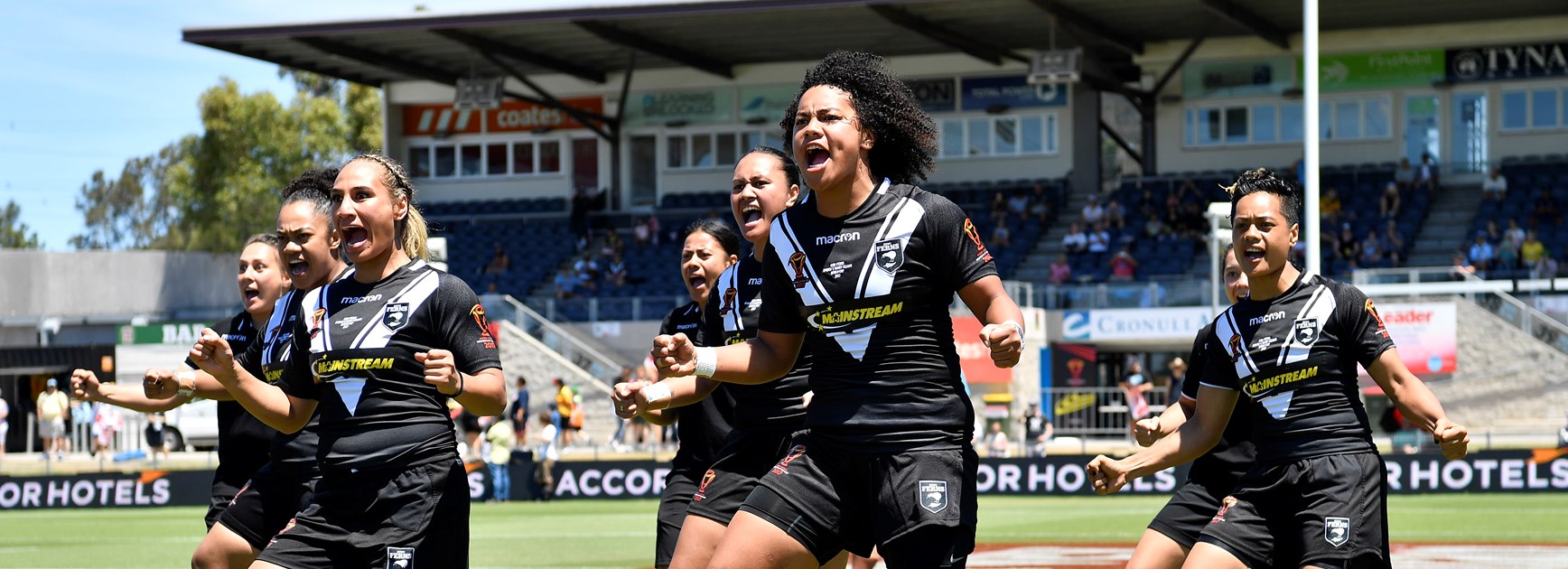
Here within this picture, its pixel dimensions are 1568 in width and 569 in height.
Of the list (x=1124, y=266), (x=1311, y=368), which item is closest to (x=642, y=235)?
(x=1124, y=266)

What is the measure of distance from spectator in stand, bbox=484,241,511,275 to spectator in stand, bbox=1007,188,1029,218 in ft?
40.8

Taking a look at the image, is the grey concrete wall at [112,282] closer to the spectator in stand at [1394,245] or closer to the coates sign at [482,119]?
the coates sign at [482,119]

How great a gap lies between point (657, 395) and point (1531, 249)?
101ft

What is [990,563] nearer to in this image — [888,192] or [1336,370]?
[1336,370]

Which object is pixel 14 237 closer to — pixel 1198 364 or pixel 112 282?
pixel 112 282

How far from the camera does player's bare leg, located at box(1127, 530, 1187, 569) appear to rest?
6.71m

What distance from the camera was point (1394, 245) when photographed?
3431 cm

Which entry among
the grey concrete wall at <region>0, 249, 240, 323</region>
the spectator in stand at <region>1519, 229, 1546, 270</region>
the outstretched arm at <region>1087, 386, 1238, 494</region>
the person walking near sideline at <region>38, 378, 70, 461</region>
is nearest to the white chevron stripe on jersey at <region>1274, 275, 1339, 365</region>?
the outstretched arm at <region>1087, 386, 1238, 494</region>

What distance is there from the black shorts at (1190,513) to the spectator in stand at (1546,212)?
29.7 metres

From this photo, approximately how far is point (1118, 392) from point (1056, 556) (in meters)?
17.1

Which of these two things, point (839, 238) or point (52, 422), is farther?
point (52, 422)

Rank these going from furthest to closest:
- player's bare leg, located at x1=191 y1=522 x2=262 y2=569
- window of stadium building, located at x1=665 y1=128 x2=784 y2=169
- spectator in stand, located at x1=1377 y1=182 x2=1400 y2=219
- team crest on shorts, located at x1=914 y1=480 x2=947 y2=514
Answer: window of stadium building, located at x1=665 y1=128 x2=784 y2=169
spectator in stand, located at x1=1377 y1=182 x2=1400 y2=219
player's bare leg, located at x1=191 y1=522 x2=262 y2=569
team crest on shorts, located at x1=914 y1=480 x2=947 y2=514

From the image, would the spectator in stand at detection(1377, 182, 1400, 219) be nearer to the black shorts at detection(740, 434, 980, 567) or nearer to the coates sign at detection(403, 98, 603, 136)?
the coates sign at detection(403, 98, 603, 136)

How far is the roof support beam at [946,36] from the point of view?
36438 mm
